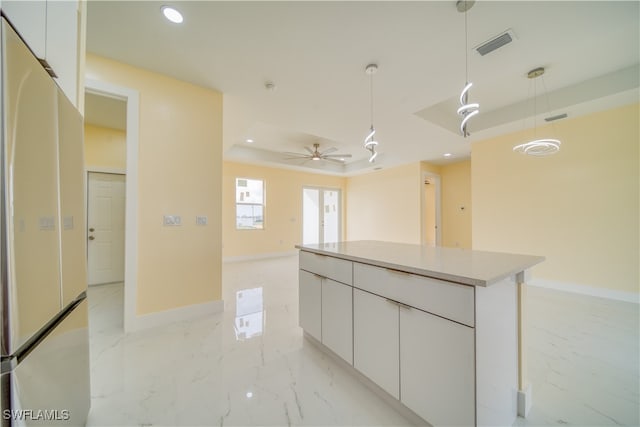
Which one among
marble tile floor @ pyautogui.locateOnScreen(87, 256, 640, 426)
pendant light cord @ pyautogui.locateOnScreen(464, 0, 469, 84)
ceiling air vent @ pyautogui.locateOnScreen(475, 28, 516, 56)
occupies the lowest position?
marble tile floor @ pyautogui.locateOnScreen(87, 256, 640, 426)

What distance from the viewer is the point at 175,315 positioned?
8.34 feet

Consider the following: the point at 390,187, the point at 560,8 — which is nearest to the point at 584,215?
the point at 560,8

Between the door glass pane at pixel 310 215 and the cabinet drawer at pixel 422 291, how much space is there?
574cm

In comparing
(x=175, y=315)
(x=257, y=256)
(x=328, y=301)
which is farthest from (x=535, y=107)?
(x=257, y=256)

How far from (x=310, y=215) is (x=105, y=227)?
15.9 ft

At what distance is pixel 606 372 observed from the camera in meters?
1.71

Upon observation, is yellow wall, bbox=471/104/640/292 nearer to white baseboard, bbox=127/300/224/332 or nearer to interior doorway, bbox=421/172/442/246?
interior doorway, bbox=421/172/442/246

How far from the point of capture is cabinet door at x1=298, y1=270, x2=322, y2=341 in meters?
1.95

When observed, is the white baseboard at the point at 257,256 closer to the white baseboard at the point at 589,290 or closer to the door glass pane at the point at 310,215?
the door glass pane at the point at 310,215

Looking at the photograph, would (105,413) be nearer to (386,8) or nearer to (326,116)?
(386,8)

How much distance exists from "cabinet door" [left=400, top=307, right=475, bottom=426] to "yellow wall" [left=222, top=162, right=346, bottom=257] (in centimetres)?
544

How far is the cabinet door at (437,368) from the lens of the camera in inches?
40.8

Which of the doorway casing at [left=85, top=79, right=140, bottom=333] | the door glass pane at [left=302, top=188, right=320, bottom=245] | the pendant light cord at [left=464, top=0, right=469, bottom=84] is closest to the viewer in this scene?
the pendant light cord at [left=464, top=0, right=469, bottom=84]

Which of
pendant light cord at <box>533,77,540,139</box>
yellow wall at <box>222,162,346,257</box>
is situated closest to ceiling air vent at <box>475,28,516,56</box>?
pendant light cord at <box>533,77,540,139</box>
